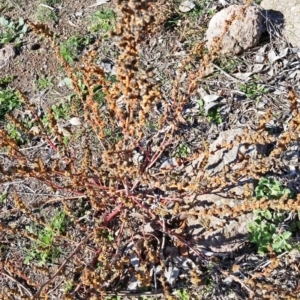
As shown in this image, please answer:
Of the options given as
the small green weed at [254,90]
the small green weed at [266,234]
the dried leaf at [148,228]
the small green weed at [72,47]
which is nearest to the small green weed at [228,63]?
the small green weed at [254,90]

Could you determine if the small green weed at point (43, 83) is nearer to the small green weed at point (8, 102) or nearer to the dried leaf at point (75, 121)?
the small green weed at point (8, 102)

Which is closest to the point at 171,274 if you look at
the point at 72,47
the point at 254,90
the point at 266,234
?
the point at 266,234

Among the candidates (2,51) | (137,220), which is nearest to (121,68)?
(137,220)

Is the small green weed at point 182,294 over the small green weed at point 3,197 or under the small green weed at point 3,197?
under

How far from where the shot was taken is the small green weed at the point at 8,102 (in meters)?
3.58

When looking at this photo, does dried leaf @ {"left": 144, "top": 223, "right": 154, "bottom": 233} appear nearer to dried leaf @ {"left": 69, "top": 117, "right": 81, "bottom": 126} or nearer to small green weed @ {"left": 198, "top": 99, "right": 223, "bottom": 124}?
small green weed @ {"left": 198, "top": 99, "right": 223, "bottom": 124}

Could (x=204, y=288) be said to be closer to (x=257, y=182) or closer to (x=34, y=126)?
(x=257, y=182)

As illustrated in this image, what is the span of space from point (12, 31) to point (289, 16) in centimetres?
222

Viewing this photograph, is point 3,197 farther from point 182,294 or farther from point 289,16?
point 289,16

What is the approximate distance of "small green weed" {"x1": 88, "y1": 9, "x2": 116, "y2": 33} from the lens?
3855 millimetres

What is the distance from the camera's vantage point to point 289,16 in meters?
3.52

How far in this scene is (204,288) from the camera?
2596 millimetres

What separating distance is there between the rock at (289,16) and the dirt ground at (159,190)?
91mm

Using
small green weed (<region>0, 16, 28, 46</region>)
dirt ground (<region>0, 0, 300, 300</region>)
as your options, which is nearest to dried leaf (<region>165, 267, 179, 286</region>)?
dirt ground (<region>0, 0, 300, 300</region>)
